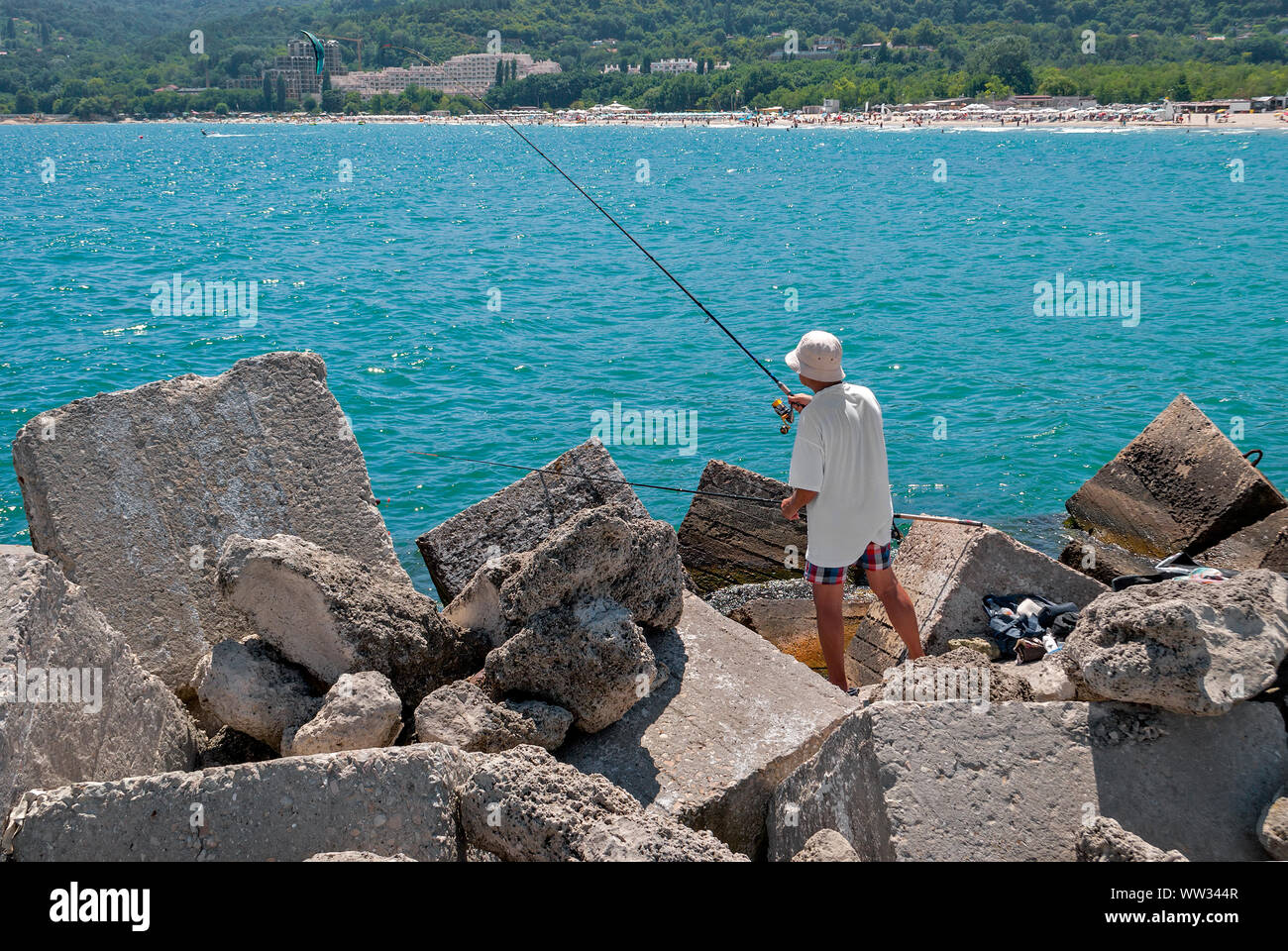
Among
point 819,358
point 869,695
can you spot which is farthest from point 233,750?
point 819,358

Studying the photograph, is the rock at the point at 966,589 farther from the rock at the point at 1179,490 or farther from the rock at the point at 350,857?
the rock at the point at 350,857

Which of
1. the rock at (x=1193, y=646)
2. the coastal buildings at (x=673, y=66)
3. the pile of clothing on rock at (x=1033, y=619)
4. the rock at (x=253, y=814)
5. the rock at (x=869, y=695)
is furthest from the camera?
the coastal buildings at (x=673, y=66)

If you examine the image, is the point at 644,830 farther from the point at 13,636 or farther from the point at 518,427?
the point at 518,427

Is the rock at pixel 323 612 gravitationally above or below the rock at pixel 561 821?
above

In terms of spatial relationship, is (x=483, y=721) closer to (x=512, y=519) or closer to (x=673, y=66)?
(x=512, y=519)

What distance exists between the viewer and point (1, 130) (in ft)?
427

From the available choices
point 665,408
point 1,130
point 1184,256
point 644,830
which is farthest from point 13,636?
point 1,130

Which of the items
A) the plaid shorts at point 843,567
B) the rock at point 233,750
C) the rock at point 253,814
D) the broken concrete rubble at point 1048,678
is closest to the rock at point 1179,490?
the broken concrete rubble at point 1048,678

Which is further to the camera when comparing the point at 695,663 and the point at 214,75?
the point at 214,75

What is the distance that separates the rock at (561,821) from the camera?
3.15 metres

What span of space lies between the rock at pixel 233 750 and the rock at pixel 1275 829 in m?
3.38

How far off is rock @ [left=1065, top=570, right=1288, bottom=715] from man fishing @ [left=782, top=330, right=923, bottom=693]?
1541 millimetres

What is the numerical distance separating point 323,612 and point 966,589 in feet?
10.8

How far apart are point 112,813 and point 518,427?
10317 millimetres
